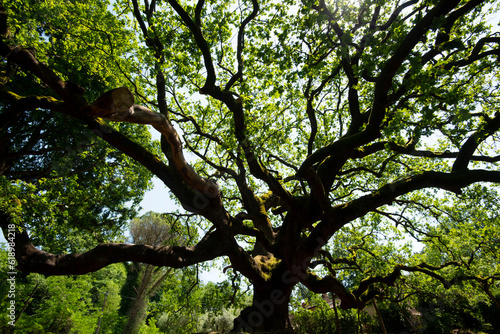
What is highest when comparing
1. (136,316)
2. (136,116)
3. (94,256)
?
(136,116)

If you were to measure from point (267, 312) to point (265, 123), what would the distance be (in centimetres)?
506

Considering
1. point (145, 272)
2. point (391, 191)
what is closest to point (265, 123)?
point (391, 191)

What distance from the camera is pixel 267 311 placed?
6.07 meters

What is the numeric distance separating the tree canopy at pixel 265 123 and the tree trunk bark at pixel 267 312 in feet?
0.12

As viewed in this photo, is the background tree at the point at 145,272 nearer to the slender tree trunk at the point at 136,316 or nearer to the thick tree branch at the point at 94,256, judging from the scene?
the slender tree trunk at the point at 136,316

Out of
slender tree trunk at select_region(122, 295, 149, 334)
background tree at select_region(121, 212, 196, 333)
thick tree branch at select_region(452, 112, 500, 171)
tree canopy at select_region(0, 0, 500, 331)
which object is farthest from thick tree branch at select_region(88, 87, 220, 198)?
slender tree trunk at select_region(122, 295, 149, 334)

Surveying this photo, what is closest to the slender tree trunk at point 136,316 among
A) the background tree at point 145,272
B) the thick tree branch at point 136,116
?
the background tree at point 145,272

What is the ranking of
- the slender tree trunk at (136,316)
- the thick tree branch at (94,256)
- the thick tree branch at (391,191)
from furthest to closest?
the slender tree trunk at (136,316), the thick tree branch at (391,191), the thick tree branch at (94,256)

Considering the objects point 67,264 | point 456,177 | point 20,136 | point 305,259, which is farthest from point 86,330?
point 456,177

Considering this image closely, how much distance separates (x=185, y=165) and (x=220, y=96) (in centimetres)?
263

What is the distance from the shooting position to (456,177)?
517 cm

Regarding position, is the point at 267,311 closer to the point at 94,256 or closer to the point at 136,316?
the point at 94,256

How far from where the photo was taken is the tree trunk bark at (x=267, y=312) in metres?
5.76

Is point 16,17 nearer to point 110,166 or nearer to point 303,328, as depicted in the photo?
point 110,166
